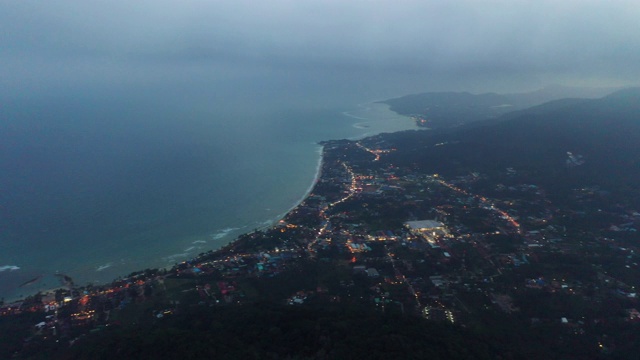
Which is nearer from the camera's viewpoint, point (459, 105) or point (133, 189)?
point (133, 189)

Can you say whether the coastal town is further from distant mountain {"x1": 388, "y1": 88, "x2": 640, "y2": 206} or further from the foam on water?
the foam on water

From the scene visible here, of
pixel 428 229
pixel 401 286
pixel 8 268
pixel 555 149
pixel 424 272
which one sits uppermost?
pixel 555 149

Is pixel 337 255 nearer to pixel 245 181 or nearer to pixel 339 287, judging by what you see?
pixel 339 287

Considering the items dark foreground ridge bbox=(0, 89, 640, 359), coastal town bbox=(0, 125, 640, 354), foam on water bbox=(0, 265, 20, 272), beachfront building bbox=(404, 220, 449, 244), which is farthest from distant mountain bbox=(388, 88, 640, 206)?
foam on water bbox=(0, 265, 20, 272)

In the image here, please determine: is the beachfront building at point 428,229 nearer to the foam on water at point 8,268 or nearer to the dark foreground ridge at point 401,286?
the dark foreground ridge at point 401,286

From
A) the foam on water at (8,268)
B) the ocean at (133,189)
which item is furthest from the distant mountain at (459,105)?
the foam on water at (8,268)

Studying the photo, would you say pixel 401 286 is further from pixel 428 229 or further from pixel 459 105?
pixel 459 105

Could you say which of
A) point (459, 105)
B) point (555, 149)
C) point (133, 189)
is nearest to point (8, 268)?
point (133, 189)

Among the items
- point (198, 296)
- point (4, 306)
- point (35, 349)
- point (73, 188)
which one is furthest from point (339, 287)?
point (73, 188)
